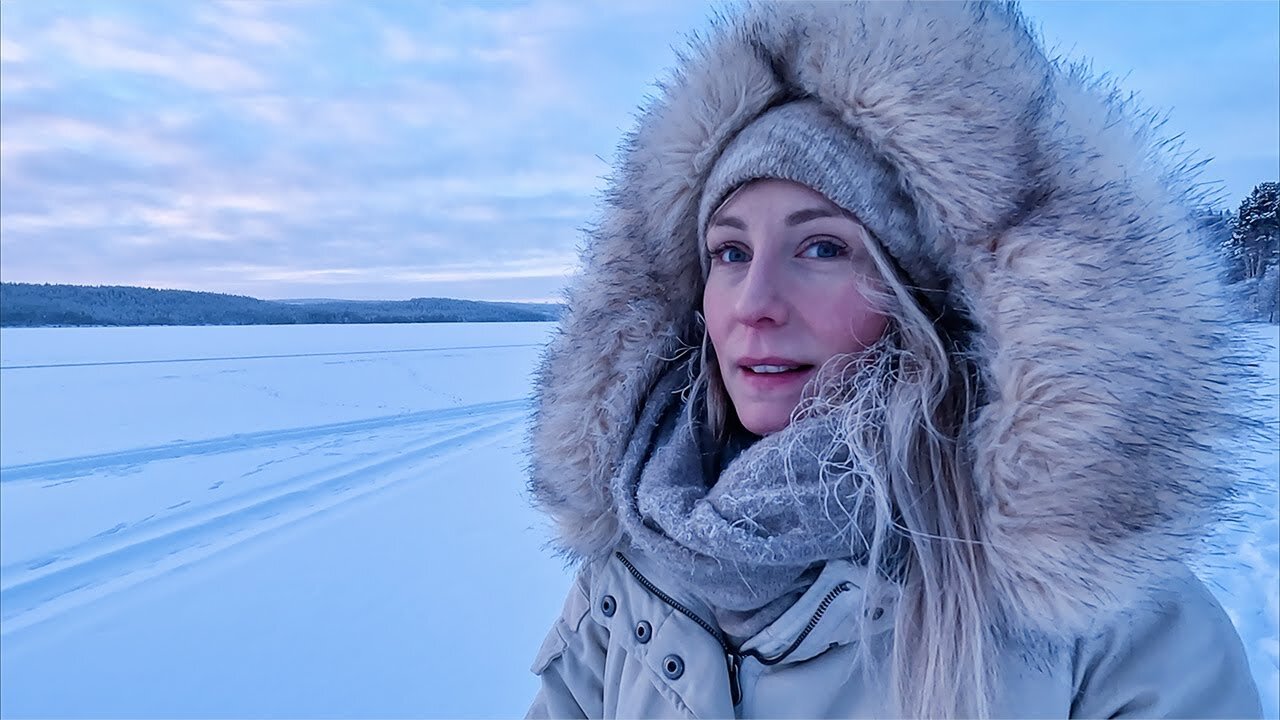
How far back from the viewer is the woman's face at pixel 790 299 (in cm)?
106

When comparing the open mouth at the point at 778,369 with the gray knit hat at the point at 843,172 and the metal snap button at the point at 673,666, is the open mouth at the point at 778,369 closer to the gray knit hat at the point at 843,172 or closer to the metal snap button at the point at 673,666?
the gray knit hat at the point at 843,172

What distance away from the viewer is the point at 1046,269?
0.89 m

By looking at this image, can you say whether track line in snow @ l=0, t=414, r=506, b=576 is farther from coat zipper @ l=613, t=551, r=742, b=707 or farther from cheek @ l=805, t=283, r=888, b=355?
cheek @ l=805, t=283, r=888, b=355

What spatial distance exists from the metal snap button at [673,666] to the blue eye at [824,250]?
676mm

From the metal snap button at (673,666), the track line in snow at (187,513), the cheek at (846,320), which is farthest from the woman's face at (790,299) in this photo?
the track line in snow at (187,513)

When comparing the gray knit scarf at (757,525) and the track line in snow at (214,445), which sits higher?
the gray knit scarf at (757,525)

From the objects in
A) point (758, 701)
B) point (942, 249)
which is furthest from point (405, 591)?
point (942, 249)

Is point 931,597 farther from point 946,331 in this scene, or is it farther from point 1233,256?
point 1233,256

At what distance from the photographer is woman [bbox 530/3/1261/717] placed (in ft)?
2.84

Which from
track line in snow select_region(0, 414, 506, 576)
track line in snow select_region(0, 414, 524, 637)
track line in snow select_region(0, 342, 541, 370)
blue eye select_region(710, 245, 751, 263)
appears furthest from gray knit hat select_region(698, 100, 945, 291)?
track line in snow select_region(0, 342, 541, 370)

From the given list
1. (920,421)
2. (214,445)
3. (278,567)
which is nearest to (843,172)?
(920,421)

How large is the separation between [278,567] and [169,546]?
0.77 meters

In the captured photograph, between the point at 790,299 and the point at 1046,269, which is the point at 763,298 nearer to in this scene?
the point at 790,299

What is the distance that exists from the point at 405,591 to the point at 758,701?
2.29 metres
